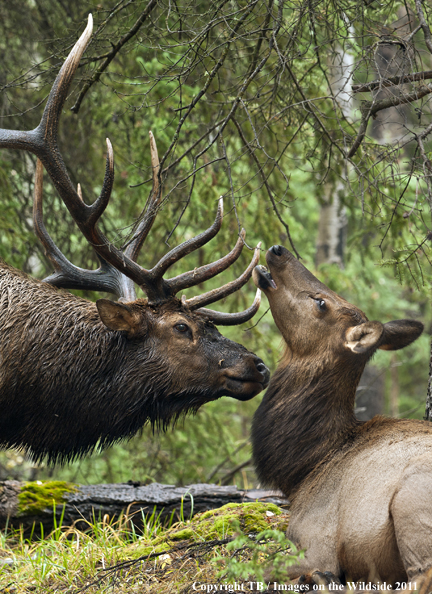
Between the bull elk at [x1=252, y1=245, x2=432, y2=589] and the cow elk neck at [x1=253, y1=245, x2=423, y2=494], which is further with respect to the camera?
the cow elk neck at [x1=253, y1=245, x2=423, y2=494]

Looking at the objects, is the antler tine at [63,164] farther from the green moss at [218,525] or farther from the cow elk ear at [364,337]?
the green moss at [218,525]

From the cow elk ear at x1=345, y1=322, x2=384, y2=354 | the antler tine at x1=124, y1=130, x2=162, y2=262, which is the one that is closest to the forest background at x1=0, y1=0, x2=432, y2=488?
the antler tine at x1=124, y1=130, x2=162, y2=262

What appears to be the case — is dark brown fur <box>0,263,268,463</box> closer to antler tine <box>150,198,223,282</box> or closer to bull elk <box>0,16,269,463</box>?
bull elk <box>0,16,269,463</box>

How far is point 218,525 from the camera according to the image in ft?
14.3

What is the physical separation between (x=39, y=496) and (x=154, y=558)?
1.71 m

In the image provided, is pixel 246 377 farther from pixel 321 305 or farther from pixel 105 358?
pixel 105 358

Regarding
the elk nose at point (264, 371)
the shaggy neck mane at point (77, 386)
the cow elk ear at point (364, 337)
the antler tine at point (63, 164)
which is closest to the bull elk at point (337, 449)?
the cow elk ear at point (364, 337)

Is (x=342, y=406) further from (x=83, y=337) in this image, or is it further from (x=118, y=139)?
(x=118, y=139)

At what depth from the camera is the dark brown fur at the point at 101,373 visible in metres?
4.63

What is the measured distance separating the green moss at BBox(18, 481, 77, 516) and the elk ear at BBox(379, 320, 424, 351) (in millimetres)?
3035

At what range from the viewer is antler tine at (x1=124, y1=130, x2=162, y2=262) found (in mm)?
4621

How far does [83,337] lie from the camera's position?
15.6ft

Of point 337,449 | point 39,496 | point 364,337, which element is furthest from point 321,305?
point 39,496

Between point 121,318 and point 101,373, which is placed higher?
point 121,318
